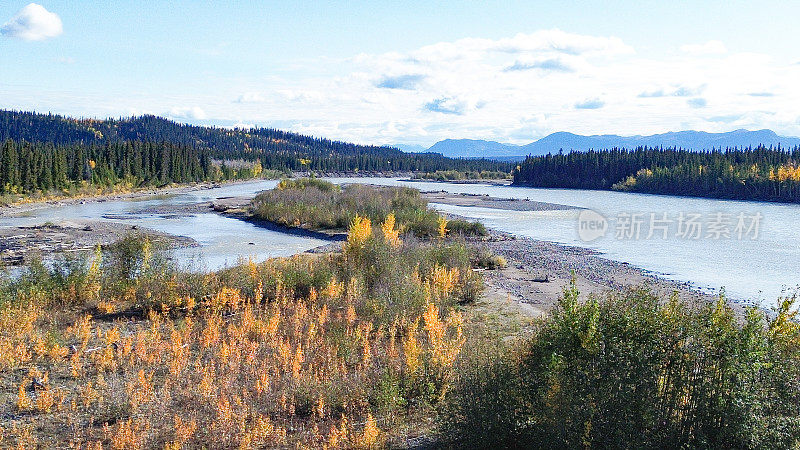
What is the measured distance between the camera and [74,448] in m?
7.41

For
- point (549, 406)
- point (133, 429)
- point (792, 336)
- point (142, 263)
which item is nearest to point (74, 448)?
point (133, 429)

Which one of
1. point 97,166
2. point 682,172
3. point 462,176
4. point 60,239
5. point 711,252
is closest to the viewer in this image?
point 711,252

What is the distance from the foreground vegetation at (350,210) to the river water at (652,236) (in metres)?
3.27

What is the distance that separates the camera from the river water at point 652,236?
26.6 metres

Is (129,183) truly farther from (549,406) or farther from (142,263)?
(549,406)

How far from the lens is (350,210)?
43125mm

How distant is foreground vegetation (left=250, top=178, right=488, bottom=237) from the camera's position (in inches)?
1467

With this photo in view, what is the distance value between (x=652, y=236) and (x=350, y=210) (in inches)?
859

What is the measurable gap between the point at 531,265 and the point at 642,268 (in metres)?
5.52

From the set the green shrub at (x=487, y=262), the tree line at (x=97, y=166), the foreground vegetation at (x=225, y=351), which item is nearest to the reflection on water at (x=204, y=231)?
the foreground vegetation at (x=225, y=351)

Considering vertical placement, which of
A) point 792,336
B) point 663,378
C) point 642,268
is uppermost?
point 792,336

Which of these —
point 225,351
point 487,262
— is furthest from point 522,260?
point 225,351

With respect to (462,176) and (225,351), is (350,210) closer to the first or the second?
(225,351)

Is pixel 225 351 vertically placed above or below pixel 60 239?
above
